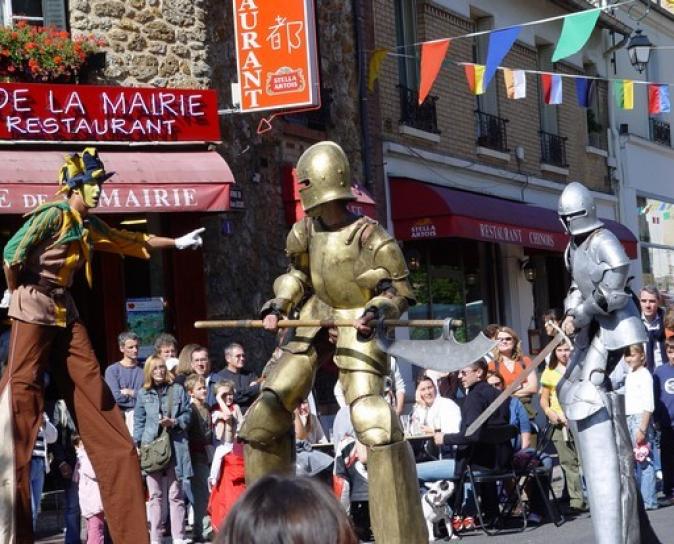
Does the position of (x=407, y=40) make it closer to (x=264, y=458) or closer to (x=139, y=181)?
(x=139, y=181)

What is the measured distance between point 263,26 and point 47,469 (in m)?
6.10

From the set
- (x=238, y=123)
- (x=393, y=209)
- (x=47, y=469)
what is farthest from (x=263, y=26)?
(x=47, y=469)

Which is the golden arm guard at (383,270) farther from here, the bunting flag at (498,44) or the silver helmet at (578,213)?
the bunting flag at (498,44)

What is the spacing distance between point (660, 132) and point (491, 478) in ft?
64.0

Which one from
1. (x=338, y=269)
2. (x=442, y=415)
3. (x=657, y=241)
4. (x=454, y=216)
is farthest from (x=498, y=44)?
(x=657, y=241)

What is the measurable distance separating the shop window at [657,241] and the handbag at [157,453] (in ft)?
62.3

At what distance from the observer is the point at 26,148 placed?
46.2 ft

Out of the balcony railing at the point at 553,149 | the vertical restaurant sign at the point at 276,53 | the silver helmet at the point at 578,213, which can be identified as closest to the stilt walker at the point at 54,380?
the silver helmet at the point at 578,213

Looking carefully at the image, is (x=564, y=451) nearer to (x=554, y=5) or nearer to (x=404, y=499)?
(x=404, y=499)

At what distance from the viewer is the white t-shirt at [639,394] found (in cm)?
1288

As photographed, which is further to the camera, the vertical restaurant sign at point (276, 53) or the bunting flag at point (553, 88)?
the bunting flag at point (553, 88)

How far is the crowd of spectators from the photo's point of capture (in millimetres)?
11078

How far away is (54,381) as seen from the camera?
779 cm

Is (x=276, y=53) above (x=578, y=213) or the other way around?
above
